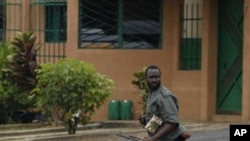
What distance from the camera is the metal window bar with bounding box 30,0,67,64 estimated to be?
21.5m

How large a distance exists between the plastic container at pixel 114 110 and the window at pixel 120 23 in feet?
4.80

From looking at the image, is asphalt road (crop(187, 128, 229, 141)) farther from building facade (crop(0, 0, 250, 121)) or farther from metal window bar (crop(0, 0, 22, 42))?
metal window bar (crop(0, 0, 22, 42))

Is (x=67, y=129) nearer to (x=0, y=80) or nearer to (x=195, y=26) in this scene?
(x=0, y=80)

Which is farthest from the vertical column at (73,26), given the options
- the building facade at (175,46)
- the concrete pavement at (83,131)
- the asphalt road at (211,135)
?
the asphalt road at (211,135)

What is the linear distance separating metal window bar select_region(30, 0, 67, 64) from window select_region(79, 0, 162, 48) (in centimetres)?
116

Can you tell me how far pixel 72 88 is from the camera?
15.8 meters

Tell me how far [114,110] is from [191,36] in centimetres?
263

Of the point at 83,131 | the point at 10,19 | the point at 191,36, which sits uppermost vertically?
the point at 10,19

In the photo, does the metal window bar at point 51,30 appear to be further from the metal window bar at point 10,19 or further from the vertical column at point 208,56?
the vertical column at point 208,56

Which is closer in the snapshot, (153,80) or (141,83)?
(153,80)

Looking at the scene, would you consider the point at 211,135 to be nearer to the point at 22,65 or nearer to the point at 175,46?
the point at 175,46

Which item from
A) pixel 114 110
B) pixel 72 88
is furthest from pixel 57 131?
pixel 114 110

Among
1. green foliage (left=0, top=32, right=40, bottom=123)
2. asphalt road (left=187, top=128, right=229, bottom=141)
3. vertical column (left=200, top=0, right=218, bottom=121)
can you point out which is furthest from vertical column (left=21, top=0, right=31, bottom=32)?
asphalt road (left=187, top=128, right=229, bottom=141)

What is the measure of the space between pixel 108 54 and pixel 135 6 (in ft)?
4.56
